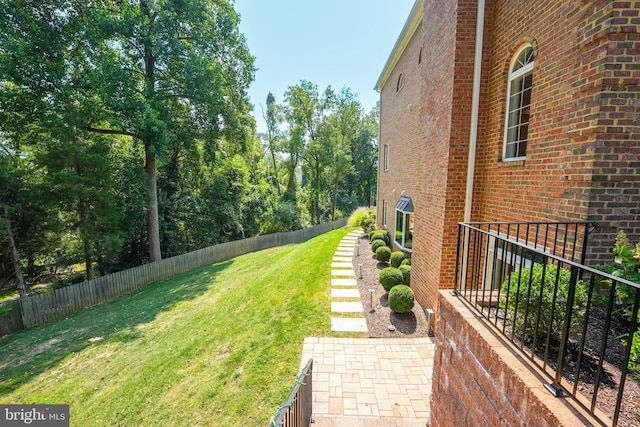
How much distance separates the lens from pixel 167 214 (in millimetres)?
Answer: 16578

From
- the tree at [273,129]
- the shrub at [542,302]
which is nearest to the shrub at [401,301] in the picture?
the shrub at [542,302]

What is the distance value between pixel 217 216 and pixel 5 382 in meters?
12.9

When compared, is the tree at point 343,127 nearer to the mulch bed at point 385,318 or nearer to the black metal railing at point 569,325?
the mulch bed at point 385,318

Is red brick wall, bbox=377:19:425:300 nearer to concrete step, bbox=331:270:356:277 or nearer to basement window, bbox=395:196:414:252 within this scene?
basement window, bbox=395:196:414:252

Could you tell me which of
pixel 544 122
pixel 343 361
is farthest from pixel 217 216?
pixel 544 122

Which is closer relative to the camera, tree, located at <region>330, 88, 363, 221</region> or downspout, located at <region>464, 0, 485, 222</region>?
downspout, located at <region>464, 0, 485, 222</region>

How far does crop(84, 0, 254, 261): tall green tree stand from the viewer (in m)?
11.3

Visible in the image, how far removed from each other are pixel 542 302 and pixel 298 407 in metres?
2.69

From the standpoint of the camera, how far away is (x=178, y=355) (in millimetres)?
6262

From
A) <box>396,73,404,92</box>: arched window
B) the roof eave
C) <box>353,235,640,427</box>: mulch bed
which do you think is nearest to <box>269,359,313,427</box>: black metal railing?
<box>353,235,640,427</box>: mulch bed

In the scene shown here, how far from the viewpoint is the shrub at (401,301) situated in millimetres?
6309

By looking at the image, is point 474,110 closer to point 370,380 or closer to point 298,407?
point 370,380

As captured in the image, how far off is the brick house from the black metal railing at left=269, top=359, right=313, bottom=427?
3.41m

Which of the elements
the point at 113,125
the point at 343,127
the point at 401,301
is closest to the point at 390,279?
the point at 401,301
